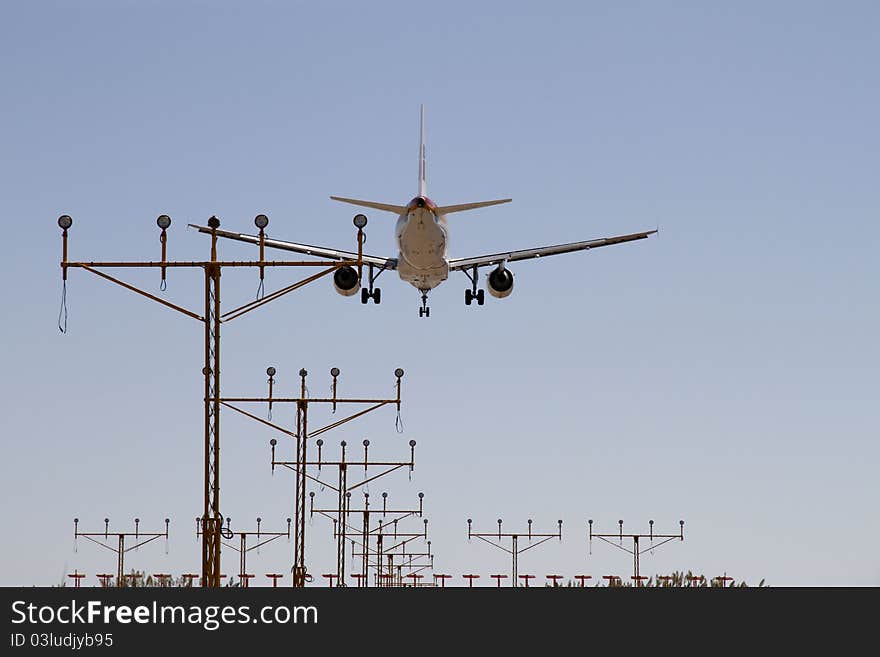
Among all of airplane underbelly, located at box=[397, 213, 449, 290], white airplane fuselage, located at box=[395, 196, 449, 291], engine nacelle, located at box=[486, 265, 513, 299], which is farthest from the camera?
engine nacelle, located at box=[486, 265, 513, 299]

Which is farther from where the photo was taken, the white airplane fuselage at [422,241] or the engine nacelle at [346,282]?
the engine nacelle at [346,282]

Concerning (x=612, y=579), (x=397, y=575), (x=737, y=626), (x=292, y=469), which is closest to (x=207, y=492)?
(x=737, y=626)

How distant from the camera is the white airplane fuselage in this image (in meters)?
63.1

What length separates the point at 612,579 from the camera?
90.6 m

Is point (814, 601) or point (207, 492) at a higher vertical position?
point (207, 492)

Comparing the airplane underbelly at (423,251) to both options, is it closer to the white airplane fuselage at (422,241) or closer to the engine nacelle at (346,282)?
the white airplane fuselage at (422,241)

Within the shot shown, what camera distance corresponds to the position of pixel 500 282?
7306cm

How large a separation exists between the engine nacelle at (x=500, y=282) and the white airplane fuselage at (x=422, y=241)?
197 inches

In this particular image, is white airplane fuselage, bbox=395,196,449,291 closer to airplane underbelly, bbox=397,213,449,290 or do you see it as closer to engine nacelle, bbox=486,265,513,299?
airplane underbelly, bbox=397,213,449,290

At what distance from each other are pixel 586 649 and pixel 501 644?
4.59 ft

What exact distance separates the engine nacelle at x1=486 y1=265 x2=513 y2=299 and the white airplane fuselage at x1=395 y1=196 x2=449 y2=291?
5.01 m

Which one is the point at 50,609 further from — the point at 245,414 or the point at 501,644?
the point at 245,414

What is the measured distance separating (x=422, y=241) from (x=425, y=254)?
1158 millimetres

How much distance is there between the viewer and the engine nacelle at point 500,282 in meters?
73.1
